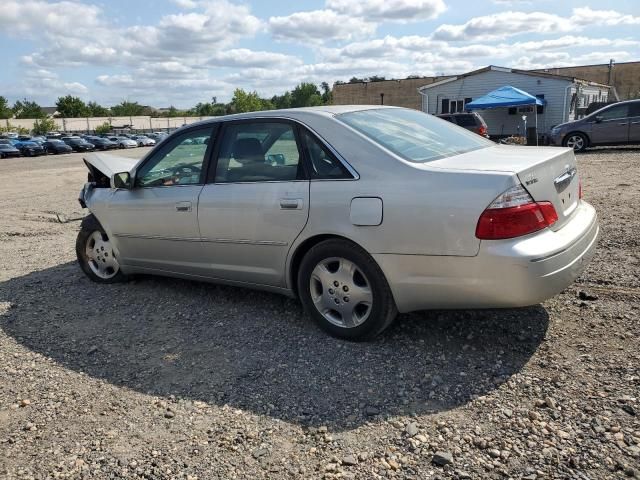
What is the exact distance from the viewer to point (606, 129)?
17016mm

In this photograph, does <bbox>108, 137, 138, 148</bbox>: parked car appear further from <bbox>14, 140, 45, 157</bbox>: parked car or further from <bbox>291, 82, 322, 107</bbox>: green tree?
<bbox>291, 82, 322, 107</bbox>: green tree

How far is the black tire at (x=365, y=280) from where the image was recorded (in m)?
3.41

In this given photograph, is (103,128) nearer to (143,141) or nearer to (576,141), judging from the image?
(143,141)

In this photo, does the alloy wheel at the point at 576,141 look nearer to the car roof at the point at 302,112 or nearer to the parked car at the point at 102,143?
the car roof at the point at 302,112

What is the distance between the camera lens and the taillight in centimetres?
295

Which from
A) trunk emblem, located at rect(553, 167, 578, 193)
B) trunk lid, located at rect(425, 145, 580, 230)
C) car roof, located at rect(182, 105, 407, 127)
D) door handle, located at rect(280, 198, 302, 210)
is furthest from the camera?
car roof, located at rect(182, 105, 407, 127)

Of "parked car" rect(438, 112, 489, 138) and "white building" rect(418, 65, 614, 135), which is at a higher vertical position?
"white building" rect(418, 65, 614, 135)

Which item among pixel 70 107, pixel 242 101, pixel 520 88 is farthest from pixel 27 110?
pixel 520 88

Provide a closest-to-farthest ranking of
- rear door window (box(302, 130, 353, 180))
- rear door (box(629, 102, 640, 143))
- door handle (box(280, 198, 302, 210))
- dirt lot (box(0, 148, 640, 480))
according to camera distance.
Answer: dirt lot (box(0, 148, 640, 480)) → rear door window (box(302, 130, 353, 180)) → door handle (box(280, 198, 302, 210)) → rear door (box(629, 102, 640, 143))

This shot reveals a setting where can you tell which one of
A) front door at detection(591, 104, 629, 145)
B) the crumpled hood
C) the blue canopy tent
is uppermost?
the blue canopy tent

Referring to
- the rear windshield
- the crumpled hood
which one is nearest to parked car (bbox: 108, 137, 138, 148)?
the crumpled hood

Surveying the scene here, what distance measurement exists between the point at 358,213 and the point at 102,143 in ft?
167

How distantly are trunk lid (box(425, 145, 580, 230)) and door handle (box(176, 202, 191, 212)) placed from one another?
2035mm

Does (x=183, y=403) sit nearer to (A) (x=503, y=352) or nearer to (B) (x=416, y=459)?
(B) (x=416, y=459)
